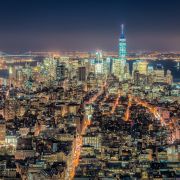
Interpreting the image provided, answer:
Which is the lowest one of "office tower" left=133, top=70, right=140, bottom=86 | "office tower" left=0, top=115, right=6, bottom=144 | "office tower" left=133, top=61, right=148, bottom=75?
"office tower" left=0, top=115, right=6, bottom=144

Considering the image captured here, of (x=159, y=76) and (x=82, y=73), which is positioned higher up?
(x=82, y=73)

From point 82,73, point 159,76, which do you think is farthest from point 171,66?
point 82,73

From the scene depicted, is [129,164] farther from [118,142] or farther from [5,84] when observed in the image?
[5,84]

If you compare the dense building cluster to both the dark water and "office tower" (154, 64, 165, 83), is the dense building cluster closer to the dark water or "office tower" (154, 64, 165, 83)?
"office tower" (154, 64, 165, 83)

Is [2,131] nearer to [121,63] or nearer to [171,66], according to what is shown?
[121,63]

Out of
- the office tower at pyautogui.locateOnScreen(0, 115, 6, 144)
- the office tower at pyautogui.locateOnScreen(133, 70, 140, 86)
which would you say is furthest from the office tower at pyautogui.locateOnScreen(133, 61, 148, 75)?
the office tower at pyautogui.locateOnScreen(0, 115, 6, 144)

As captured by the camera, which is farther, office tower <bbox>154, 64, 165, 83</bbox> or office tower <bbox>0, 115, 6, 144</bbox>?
office tower <bbox>154, 64, 165, 83</bbox>

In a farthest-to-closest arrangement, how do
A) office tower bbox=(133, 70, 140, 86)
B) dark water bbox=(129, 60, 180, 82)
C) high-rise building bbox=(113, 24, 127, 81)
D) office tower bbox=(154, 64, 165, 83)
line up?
dark water bbox=(129, 60, 180, 82)
high-rise building bbox=(113, 24, 127, 81)
office tower bbox=(154, 64, 165, 83)
office tower bbox=(133, 70, 140, 86)

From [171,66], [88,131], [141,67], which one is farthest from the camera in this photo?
[171,66]

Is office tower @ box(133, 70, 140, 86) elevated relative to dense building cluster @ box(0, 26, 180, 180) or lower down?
elevated

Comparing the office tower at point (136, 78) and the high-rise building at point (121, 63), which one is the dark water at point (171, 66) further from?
the office tower at point (136, 78)

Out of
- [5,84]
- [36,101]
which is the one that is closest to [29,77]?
[5,84]
